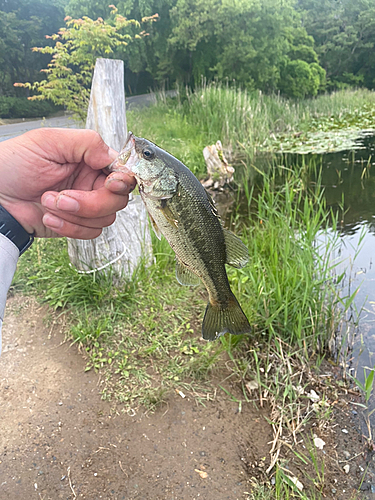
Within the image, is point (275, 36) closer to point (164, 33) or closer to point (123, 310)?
point (164, 33)

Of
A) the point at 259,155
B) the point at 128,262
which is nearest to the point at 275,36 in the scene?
the point at 259,155

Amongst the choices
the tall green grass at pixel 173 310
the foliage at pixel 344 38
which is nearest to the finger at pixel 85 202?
the tall green grass at pixel 173 310

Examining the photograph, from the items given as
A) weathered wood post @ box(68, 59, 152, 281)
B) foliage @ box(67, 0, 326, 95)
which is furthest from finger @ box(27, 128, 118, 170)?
foliage @ box(67, 0, 326, 95)

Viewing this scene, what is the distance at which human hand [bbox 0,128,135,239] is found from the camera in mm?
1565

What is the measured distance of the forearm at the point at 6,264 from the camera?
134cm

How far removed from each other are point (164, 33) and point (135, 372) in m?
23.4

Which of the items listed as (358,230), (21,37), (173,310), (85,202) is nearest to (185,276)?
(85,202)

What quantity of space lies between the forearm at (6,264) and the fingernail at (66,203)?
0.89ft

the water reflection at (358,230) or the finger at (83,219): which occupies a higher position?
the finger at (83,219)

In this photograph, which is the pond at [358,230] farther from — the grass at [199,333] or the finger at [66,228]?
Result: the finger at [66,228]

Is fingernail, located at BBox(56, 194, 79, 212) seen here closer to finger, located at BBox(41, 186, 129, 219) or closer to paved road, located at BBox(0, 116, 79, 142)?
finger, located at BBox(41, 186, 129, 219)

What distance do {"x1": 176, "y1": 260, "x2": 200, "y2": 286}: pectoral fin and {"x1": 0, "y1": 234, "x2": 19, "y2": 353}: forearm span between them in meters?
0.69

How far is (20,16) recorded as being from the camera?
10.8 metres

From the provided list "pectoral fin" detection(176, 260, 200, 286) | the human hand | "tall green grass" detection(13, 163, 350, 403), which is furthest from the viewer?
"tall green grass" detection(13, 163, 350, 403)
